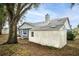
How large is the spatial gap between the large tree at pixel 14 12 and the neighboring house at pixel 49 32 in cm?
11

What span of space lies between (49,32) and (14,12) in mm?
440

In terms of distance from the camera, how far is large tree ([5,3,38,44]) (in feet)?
7.54

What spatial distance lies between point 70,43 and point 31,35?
0.43 m

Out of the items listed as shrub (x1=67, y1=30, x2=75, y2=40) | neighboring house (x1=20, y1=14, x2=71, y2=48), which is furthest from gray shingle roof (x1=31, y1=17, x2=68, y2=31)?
shrub (x1=67, y1=30, x2=75, y2=40)

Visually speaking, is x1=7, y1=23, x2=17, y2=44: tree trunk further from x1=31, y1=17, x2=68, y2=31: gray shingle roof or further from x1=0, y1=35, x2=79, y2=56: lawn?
x1=31, y1=17, x2=68, y2=31: gray shingle roof

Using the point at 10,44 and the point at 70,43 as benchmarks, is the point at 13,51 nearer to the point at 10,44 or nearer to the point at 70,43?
the point at 10,44

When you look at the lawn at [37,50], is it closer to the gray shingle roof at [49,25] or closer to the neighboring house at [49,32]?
the neighboring house at [49,32]

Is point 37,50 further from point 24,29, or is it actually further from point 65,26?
point 65,26

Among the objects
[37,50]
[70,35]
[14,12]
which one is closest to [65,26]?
[70,35]

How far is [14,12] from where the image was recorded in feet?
7.59

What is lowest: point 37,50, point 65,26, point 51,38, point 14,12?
point 37,50

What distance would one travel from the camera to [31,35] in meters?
2.32

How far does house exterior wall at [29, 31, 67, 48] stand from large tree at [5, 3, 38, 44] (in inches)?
7.7

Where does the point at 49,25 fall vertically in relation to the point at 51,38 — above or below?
above
